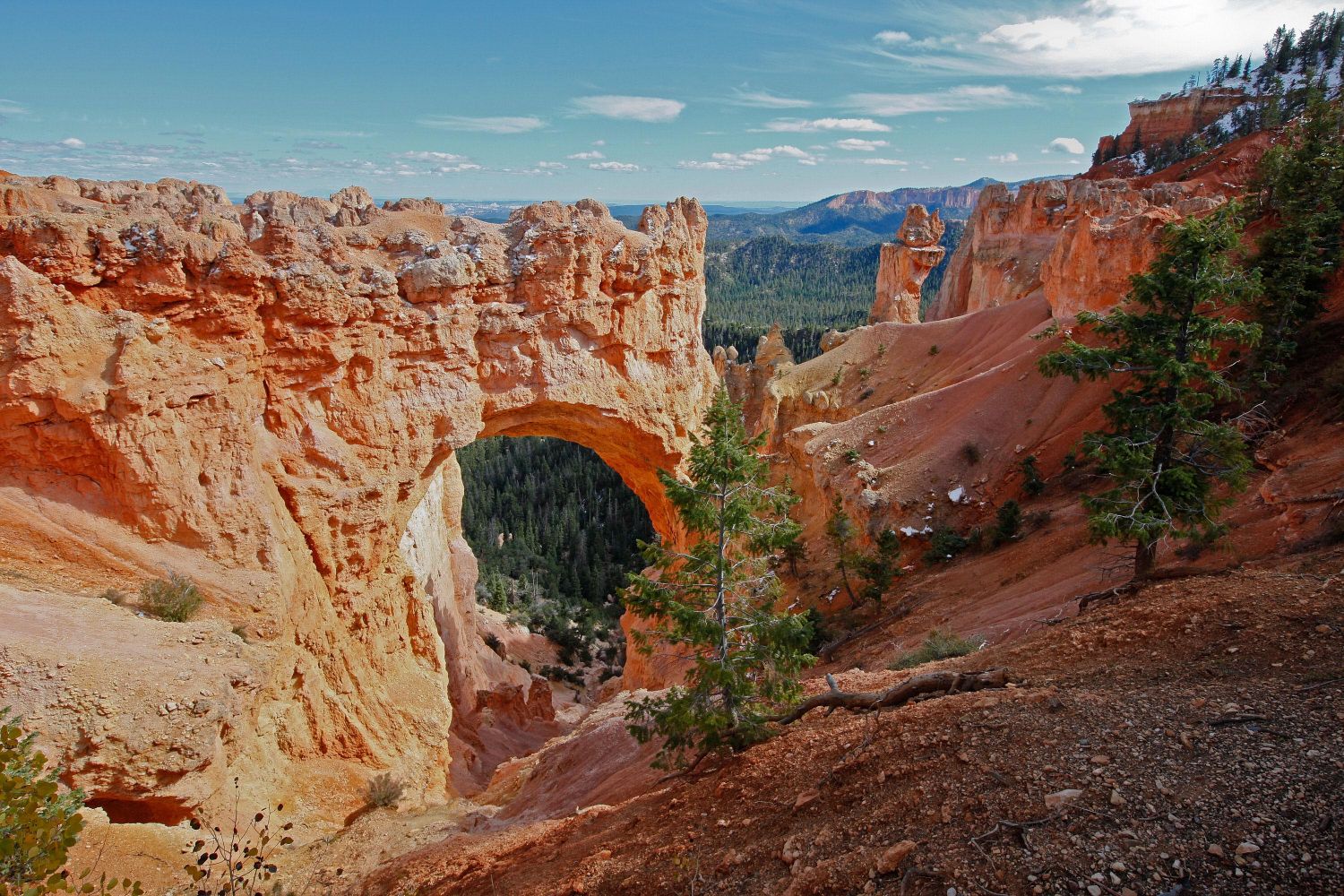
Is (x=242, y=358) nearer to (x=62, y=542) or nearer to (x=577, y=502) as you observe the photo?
(x=62, y=542)

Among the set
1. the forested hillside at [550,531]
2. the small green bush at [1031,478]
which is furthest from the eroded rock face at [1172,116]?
the small green bush at [1031,478]

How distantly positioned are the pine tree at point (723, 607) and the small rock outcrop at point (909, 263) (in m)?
56.8

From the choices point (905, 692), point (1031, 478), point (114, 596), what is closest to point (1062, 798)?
point (905, 692)

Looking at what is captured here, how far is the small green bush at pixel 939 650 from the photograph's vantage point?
1320cm

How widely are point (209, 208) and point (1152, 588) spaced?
17.5 metres

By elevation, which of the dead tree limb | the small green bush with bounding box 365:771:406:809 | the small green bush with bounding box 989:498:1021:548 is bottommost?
the small green bush with bounding box 365:771:406:809

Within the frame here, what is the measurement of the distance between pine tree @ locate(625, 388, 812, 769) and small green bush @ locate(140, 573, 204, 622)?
7155mm

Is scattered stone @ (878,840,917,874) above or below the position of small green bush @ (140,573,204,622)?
above

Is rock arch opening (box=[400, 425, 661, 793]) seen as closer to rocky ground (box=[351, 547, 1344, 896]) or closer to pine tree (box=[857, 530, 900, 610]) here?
pine tree (box=[857, 530, 900, 610])

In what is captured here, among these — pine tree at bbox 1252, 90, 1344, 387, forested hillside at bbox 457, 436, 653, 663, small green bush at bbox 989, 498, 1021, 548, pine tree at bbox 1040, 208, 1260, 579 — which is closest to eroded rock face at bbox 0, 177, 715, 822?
small green bush at bbox 989, 498, 1021, 548

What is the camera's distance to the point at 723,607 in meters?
9.10

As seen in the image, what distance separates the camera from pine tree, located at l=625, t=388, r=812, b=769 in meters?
8.86

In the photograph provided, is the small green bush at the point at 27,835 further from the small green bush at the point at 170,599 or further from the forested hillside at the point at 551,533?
the forested hillside at the point at 551,533

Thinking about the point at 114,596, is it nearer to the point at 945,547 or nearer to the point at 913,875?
the point at 913,875
